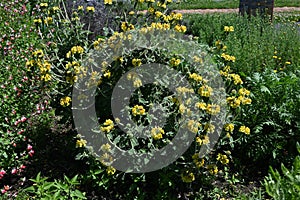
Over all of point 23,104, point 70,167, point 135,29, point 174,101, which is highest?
point 135,29

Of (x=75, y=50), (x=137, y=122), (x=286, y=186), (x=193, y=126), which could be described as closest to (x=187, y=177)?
(x=193, y=126)

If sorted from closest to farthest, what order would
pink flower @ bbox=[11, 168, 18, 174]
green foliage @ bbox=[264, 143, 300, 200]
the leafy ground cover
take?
green foliage @ bbox=[264, 143, 300, 200] → the leafy ground cover → pink flower @ bbox=[11, 168, 18, 174]

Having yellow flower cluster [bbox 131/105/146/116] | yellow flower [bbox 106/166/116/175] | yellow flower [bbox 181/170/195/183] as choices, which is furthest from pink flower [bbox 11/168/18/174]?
yellow flower [bbox 181/170/195/183]

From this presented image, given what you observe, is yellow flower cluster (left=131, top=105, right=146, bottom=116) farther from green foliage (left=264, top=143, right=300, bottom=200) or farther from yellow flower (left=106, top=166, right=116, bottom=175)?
green foliage (left=264, top=143, right=300, bottom=200)

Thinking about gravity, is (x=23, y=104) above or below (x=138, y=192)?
above

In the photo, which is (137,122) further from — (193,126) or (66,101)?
(66,101)

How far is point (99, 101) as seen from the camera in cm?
313

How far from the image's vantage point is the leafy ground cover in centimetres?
290

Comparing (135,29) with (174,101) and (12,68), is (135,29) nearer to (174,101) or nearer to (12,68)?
(174,101)

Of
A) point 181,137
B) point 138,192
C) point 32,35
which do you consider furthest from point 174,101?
point 32,35

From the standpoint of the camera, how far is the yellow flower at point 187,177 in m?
2.84

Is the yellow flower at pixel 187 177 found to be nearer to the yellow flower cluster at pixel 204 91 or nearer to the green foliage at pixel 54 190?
the yellow flower cluster at pixel 204 91

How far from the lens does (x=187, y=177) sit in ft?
9.34

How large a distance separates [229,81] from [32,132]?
184cm
